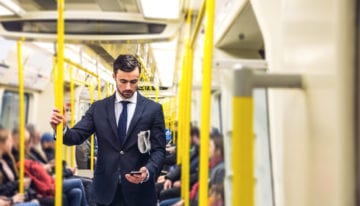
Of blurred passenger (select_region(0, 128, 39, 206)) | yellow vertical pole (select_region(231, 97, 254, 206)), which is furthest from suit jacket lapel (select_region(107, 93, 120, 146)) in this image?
yellow vertical pole (select_region(231, 97, 254, 206))

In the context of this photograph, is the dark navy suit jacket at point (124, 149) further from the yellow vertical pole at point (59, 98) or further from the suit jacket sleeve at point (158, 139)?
the yellow vertical pole at point (59, 98)

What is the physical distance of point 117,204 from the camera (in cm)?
149

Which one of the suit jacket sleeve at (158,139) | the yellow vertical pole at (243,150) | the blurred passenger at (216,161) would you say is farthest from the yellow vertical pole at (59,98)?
the yellow vertical pole at (243,150)

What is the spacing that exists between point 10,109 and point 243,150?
1.46 meters

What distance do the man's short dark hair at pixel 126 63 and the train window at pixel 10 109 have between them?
0.51m

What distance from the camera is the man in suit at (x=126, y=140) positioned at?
1386 mm

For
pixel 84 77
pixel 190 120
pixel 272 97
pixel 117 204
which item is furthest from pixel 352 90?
pixel 84 77

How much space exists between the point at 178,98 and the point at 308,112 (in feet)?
2.70

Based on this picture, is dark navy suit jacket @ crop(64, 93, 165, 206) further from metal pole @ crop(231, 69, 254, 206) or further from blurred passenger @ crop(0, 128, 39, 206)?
metal pole @ crop(231, 69, 254, 206)

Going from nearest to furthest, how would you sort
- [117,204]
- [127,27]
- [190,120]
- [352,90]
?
[352,90]
[190,120]
[117,204]
[127,27]

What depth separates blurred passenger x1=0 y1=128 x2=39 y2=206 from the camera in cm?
168

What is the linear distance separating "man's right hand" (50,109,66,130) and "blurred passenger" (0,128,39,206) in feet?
0.86

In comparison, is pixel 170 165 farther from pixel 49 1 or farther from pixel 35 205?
pixel 49 1

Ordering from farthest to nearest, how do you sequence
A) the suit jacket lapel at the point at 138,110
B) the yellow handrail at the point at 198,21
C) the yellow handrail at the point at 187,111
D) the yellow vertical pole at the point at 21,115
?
1. the yellow vertical pole at the point at 21,115
2. the suit jacket lapel at the point at 138,110
3. the yellow handrail at the point at 187,111
4. the yellow handrail at the point at 198,21
